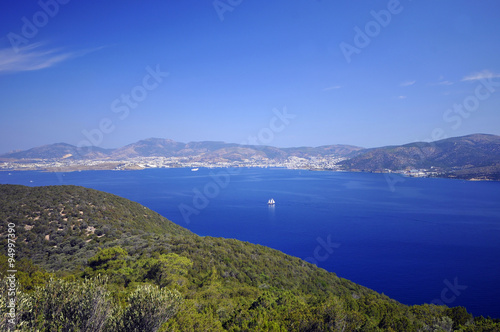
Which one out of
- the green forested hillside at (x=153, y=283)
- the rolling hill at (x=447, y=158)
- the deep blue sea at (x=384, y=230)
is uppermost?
the rolling hill at (x=447, y=158)

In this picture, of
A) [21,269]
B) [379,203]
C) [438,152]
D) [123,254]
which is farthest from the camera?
[438,152]

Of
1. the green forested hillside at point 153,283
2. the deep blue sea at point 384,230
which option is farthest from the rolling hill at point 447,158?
the green forested hillside at point 153,283

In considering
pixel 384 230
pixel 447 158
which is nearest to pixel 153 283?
pixel 384 230

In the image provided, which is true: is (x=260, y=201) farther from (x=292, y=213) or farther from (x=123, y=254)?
(x=123, y=254)

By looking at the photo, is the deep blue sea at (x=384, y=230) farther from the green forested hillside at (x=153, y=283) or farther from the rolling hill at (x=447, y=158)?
the rolling hill at (x=447, y=158)

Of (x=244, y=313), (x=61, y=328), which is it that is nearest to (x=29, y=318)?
(x=61, y=328)
